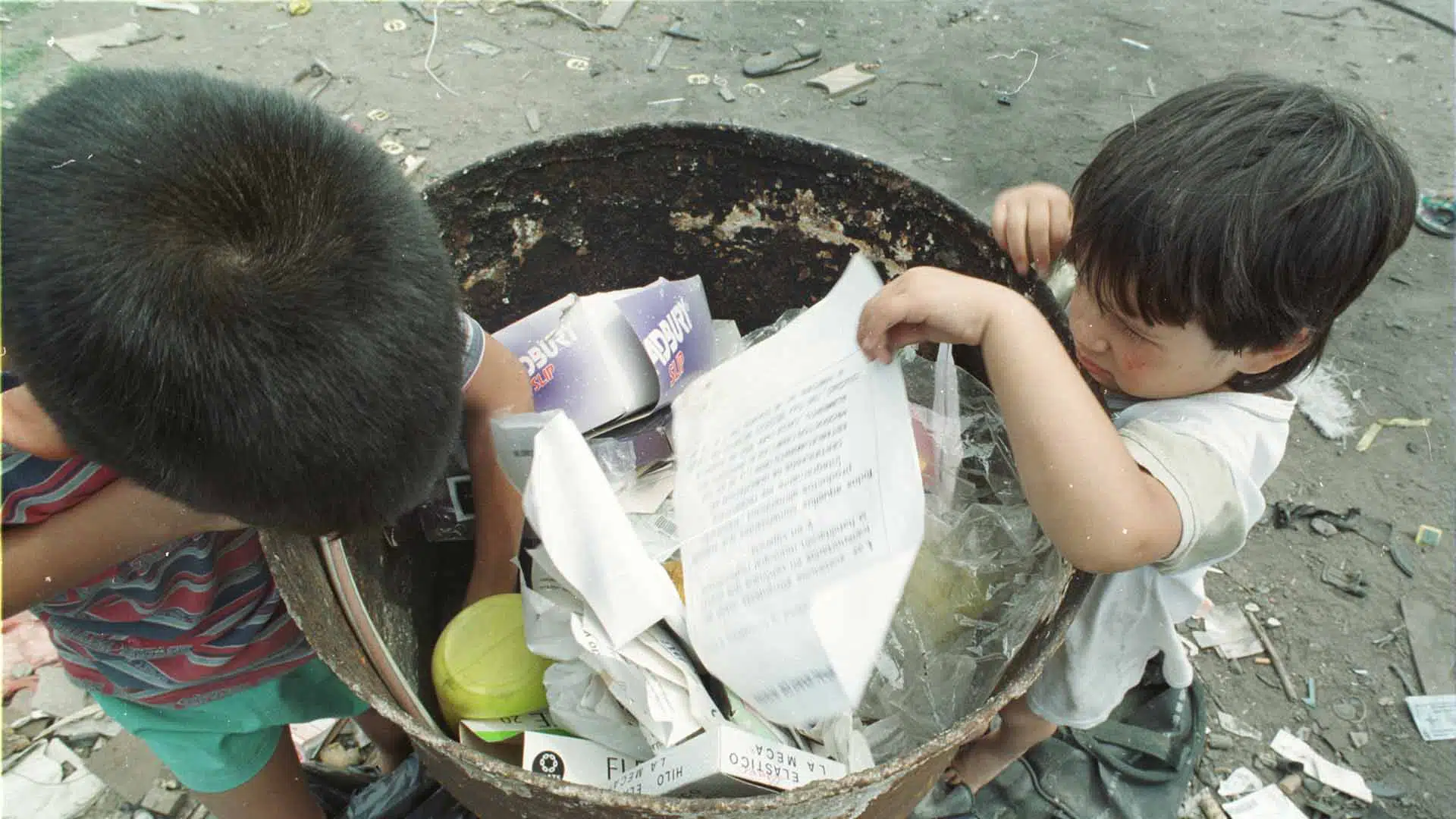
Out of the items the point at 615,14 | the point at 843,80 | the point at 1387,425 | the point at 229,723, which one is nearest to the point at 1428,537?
the point at 1387,425

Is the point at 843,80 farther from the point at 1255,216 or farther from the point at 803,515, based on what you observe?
the point at 803,515

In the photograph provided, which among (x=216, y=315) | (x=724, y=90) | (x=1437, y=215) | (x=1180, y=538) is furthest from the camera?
(x=724, y=90)

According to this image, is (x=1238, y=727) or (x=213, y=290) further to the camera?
(x=1238, y=727)

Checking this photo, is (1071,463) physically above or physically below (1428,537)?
above

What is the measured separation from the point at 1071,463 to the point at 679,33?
2588mm

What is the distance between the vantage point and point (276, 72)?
2.76m

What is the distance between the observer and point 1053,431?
798 mm

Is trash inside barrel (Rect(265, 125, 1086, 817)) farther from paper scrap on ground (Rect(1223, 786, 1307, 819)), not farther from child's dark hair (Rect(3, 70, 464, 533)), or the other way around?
paper scrap on ground (Rect(1223, 786, 1307, 819))

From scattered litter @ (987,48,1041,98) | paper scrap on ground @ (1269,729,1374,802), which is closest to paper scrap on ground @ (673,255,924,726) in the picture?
paper scrap on ground @ (1269,729,1374,802)

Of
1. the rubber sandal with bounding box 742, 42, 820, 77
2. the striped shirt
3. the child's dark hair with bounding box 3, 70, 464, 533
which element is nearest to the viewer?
the child's dark hair with bounding box 3, 70, 464, 533

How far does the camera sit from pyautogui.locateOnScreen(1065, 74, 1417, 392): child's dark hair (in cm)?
83

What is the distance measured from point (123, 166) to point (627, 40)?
2.60 metres

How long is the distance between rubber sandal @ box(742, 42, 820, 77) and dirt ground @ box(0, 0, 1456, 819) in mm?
36

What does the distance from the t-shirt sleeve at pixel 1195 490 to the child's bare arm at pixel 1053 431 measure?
0.01 meters
